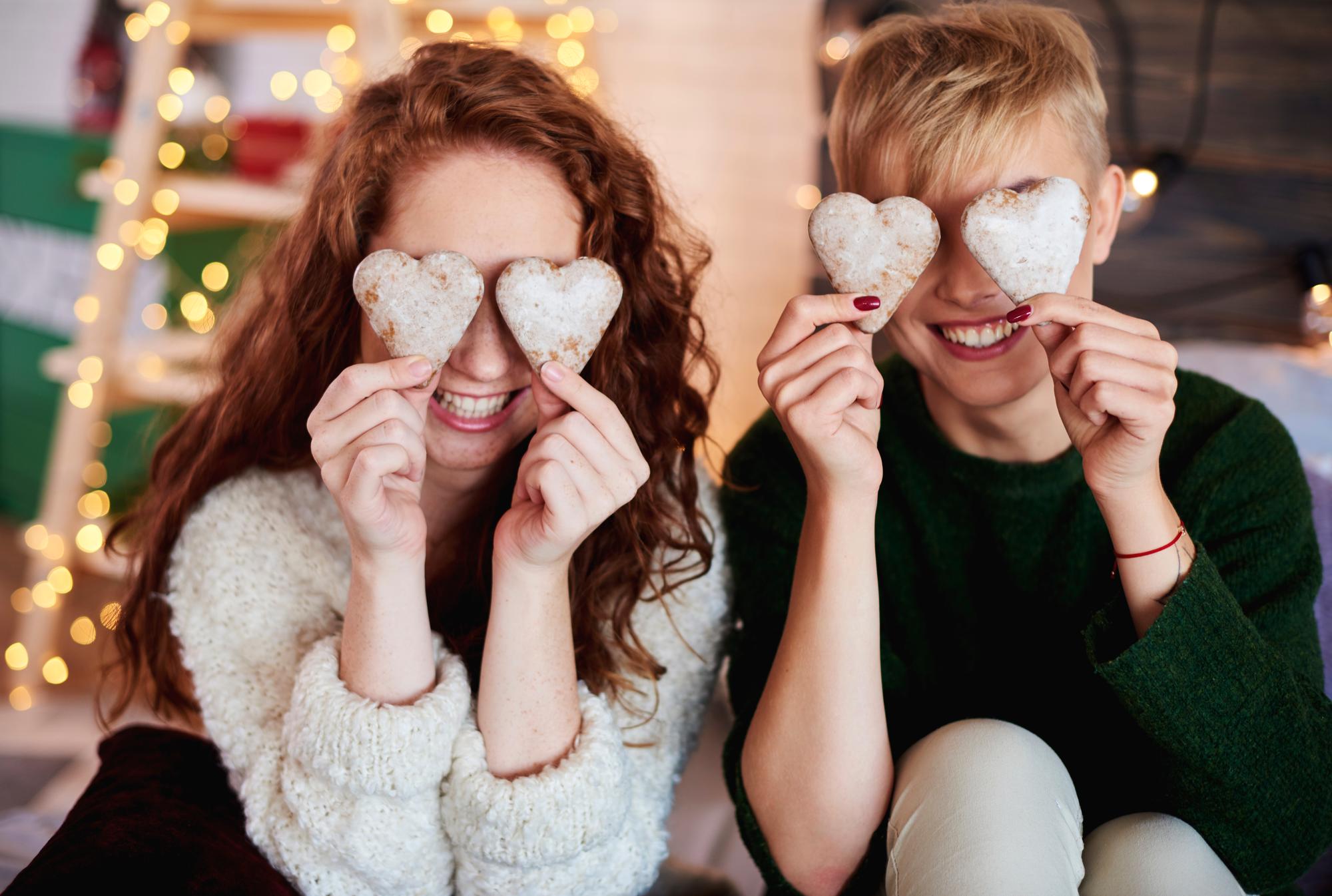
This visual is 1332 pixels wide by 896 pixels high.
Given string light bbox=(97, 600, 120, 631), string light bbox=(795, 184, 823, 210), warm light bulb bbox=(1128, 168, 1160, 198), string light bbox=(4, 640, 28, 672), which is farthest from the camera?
string light bbox=(795, 184, 823, 210)

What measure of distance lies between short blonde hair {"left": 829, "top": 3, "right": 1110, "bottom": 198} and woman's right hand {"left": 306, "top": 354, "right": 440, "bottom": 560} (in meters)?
0.56

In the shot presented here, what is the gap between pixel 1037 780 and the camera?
3.31 feet

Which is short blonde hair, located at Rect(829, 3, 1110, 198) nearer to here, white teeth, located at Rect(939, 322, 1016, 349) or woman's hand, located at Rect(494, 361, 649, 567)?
white teeth, located at Rect(939, 322, 1016, 349)

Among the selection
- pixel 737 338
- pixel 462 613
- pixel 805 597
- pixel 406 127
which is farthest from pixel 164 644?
pixel 737 338

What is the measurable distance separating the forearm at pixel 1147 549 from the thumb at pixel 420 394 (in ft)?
2.18

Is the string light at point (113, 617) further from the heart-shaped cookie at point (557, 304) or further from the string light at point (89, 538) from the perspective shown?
the string light at point (89, 538)

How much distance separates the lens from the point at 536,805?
1.04 m

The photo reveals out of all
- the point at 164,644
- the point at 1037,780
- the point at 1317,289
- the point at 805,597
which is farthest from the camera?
the point at 1317,289

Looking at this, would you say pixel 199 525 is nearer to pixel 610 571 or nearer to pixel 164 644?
pixel 164 644

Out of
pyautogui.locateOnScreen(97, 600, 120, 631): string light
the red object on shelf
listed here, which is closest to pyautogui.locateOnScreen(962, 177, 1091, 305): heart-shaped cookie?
pyautogui.locateOnScreen(97, 600, 120, 631): string light

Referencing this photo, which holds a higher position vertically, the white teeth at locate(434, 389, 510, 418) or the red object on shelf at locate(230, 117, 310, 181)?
the red object on shelf at locate(230, 117, 310, 181)

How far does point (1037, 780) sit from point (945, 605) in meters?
0.33

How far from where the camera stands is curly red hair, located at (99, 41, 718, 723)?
118cm

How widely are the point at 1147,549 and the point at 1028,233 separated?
1.07 feet
